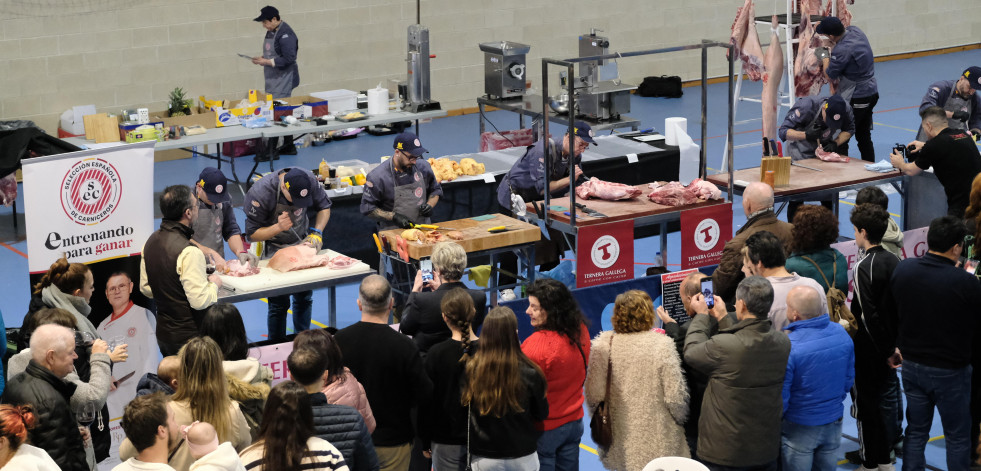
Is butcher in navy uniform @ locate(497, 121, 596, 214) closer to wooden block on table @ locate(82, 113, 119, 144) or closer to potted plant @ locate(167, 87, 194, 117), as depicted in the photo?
wooden block on table @ locate(82, 113, 119, 144)

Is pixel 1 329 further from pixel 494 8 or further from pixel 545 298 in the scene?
pixel 494 8

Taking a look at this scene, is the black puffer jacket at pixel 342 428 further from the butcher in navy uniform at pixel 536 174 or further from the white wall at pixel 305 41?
the white wall at pixel 305 41

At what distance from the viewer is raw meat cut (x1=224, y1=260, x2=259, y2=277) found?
7086 mm

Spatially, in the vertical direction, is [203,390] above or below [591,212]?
below

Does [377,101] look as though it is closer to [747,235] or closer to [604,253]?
[604,253]

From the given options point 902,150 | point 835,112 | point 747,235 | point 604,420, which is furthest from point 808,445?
point 835,112

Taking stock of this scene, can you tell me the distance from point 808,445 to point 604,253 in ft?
9.03

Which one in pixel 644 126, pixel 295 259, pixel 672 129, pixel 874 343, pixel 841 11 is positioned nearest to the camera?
pixel 874 343

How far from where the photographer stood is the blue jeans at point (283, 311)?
25.2ft

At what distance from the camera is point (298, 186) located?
7.42 metres

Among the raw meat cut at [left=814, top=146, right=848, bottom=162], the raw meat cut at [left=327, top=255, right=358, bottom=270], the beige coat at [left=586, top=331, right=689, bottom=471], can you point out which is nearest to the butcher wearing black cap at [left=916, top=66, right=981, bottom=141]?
the raw meat cut at [left=814, top=146, right=848, bottom=162]

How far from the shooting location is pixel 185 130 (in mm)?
11531

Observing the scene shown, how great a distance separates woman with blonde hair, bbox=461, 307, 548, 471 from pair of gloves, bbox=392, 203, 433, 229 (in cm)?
300

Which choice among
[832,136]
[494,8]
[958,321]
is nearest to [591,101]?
[832,136]
